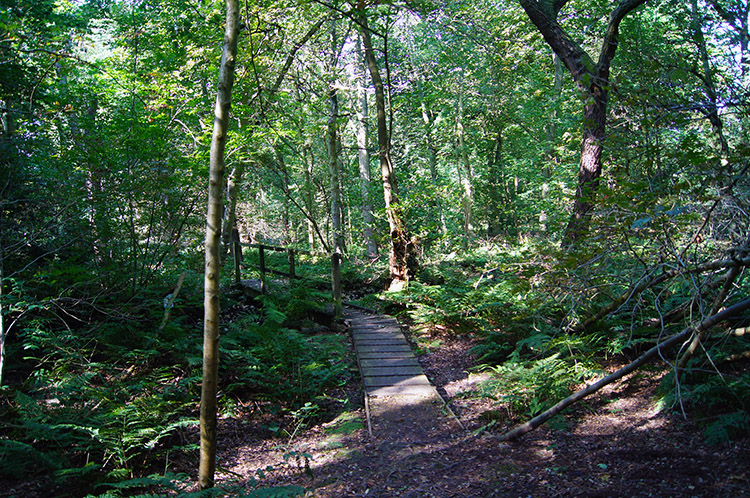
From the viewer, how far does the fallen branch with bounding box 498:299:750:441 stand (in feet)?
10.0

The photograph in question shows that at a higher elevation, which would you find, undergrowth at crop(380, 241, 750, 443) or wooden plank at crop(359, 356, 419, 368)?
undergrowth at crop(380, 241, 750, 443)

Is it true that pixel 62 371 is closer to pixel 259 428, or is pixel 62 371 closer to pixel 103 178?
pixel 259 428

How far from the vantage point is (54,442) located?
420cm

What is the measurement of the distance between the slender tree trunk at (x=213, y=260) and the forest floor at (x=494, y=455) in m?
0.76

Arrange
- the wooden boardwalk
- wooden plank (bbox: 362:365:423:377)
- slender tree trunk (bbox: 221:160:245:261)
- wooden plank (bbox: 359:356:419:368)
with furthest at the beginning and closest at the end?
slender tree trunk (bbox: 221:160:245:261) → wooden plank (bbox: 359:356:419:368) → wooden plank (bbox: 362:365:423:377) → the wooden boardwalk

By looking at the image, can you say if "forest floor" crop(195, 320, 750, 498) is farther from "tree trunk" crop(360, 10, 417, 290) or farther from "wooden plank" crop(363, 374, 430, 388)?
"tree trunk" crop(360, 10, 417, 290)

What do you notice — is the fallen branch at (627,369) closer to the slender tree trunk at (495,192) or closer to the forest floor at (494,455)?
the forest floor at (494,455)

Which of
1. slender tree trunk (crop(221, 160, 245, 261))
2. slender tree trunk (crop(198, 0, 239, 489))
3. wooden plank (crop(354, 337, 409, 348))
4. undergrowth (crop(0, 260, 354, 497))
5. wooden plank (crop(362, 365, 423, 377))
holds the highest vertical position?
slender tree trunk (crop(221, 160, 245, 261))

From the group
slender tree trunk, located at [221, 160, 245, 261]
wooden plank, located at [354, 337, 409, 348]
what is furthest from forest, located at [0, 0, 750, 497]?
slender tree trunk, located at [221, 160, 245, 261]

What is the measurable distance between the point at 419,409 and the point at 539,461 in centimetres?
183

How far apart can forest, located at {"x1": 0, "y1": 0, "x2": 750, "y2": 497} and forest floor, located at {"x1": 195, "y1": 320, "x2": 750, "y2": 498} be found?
0.03 meters

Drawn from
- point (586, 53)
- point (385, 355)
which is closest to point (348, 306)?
point (385, 355)

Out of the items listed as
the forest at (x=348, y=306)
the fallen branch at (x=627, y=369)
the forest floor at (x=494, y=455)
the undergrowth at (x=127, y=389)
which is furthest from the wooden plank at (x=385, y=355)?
the fallen branch at (x=627, y=369)

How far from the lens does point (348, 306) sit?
36.1 feet
